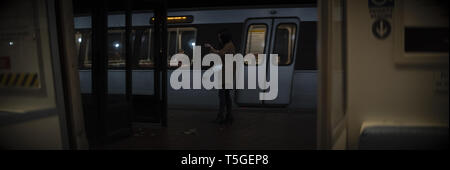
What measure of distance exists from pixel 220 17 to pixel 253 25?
84 cm

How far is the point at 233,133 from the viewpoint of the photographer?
272 inches

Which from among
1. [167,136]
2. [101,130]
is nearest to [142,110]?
[167,136]

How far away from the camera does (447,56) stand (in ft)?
9.98

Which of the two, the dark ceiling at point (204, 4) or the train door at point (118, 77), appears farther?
the dark ceiling at point (204, 4)

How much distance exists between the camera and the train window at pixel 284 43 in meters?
9.70

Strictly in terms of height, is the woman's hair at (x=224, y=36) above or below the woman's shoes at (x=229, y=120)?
above

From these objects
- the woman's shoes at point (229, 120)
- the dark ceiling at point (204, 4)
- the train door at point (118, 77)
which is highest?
the dark ceiling at point (204, 4)

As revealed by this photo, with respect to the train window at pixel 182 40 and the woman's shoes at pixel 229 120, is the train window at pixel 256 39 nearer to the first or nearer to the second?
the train window at pixel 182 40

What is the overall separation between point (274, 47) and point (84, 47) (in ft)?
16.8

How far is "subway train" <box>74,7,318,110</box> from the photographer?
9562 millimetres

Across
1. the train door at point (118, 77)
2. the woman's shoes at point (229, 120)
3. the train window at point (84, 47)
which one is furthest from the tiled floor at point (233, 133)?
the train window at point (84, 47)

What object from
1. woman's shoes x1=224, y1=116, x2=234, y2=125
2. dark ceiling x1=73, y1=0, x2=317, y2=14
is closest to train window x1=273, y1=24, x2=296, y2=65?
dark ceiling x1=73, y1=0, x2=317, y2=14

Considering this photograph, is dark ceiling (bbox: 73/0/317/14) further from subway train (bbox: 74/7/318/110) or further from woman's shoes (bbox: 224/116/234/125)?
woman's shoes (bbox: 224/116/234/125)

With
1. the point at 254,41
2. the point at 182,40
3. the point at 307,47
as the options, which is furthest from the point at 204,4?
the point at 307,47
